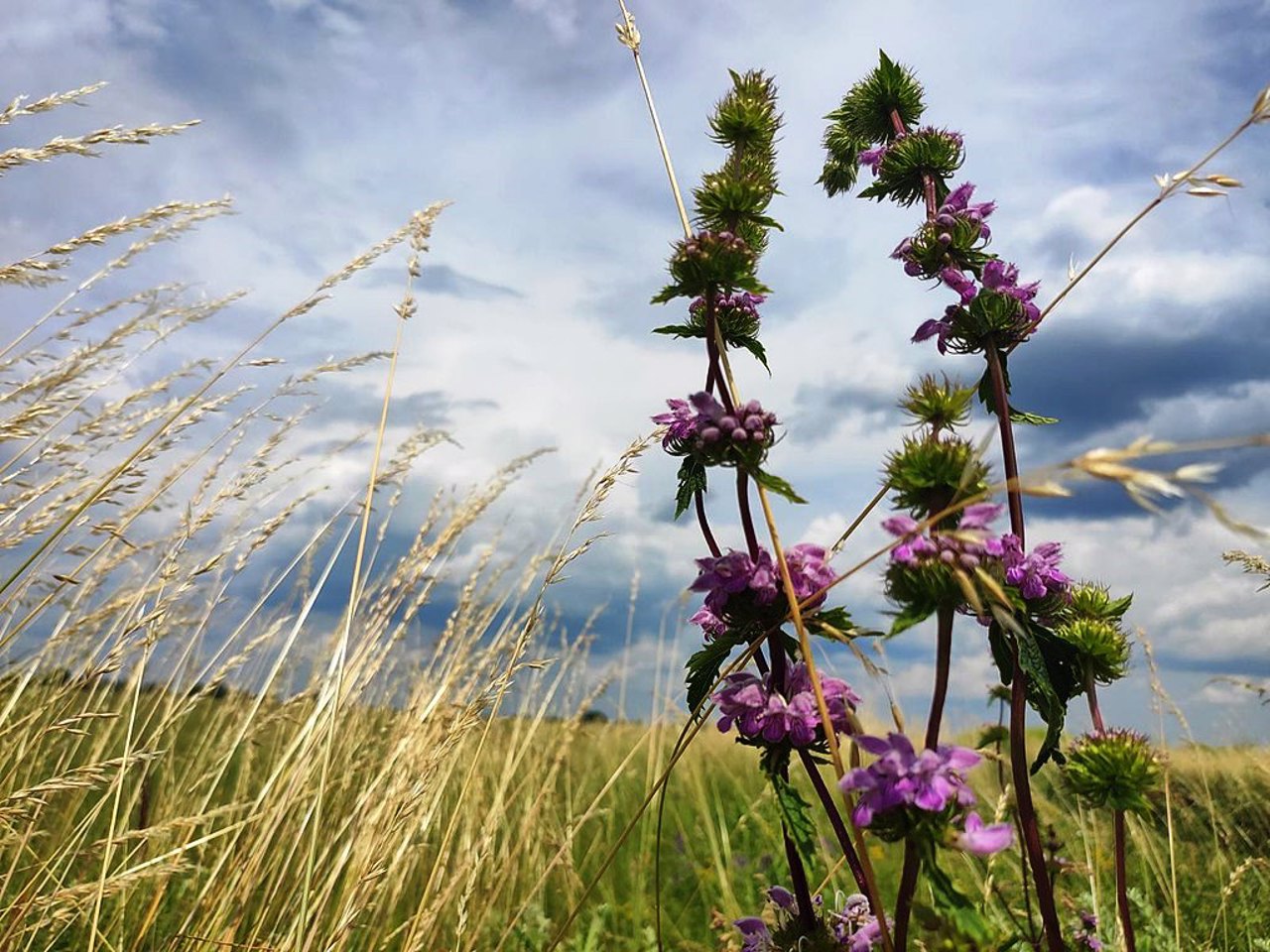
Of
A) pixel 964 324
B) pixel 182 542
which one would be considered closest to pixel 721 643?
pixel 964 324

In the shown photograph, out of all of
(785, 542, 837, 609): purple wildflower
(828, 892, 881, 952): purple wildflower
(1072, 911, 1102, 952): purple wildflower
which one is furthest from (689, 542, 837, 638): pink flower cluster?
(1072, 911, 1102, 952): purple wildflower

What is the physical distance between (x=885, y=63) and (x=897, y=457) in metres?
0.98

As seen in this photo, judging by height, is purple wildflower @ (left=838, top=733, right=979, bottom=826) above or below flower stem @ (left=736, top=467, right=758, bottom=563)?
below

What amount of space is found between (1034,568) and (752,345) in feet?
1.77

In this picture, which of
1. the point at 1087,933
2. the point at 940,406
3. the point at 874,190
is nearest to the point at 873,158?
the point at 874,190

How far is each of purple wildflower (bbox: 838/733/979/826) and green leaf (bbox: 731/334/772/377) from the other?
0.59 m

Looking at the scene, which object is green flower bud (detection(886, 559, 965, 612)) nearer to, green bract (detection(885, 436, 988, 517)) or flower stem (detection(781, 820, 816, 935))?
green bract (detection(885, 436, 988, 517))

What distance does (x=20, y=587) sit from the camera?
2.48m

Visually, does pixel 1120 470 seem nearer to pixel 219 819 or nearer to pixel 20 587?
pixel 20 587

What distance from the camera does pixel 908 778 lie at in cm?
103

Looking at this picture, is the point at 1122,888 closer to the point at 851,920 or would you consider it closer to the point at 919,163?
the point at 851,920

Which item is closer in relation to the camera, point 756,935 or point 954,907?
point 954,907

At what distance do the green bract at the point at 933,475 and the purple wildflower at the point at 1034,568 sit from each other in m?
0.25

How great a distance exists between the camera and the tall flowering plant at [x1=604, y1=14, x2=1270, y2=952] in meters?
1.05
